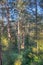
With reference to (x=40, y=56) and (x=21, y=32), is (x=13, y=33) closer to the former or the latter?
(x=21, y=32)

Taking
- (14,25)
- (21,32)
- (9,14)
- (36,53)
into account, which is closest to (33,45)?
(36,53)

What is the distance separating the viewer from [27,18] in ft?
15.3

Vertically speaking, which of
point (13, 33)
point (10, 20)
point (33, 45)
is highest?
point (10, 20)

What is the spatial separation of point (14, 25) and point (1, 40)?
611 mm

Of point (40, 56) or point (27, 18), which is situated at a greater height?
point (27, 18)

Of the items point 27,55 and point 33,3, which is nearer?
point 27,55

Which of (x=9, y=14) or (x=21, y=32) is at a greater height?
(x=9, y=14)

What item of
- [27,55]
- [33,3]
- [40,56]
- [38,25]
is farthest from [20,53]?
[33,3]

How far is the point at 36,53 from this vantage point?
14.9 feet

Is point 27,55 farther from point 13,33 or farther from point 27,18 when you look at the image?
point 27,18

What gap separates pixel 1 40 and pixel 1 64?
0.69 meters

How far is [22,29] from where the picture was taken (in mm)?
4676

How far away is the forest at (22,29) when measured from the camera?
448 cm

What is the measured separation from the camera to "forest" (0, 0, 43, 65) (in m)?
4.48
